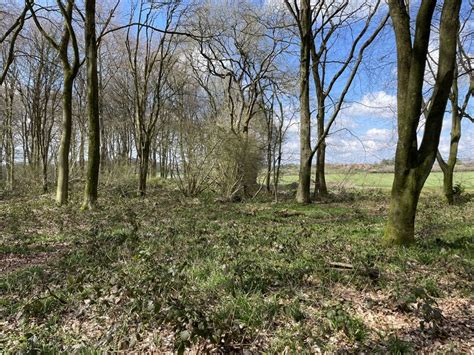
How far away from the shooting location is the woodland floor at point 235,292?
10.2 feet

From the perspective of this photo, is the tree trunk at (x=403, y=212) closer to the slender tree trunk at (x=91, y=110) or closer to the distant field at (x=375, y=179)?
the slender tree trunk at (x=91, y=110)

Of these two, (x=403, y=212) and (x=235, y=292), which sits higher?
(x=403, y=212)

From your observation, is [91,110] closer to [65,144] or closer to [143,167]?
[65,144]

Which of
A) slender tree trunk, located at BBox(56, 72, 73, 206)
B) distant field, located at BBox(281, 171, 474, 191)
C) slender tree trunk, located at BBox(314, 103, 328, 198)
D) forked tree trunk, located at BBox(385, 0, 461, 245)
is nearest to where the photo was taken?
forked tree trunk, located at BBox(385, 0, 461, 245)

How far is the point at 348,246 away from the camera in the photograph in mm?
6625

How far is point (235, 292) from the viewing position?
3.97 meters

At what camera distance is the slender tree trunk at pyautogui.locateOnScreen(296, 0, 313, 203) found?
14672mm

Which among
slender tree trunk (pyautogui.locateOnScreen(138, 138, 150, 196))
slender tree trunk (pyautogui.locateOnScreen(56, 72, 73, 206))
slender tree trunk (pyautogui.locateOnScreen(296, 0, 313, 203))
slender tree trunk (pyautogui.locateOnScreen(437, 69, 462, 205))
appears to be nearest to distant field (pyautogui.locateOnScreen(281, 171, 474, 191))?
slender tree trunk (pyautogui.locateOnScreen(437, 69, 462, 205))

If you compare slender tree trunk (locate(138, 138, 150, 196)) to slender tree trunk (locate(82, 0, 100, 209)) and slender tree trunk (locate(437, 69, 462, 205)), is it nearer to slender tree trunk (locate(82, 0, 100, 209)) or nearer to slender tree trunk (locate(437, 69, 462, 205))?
slender tree trunk (locate(82, 0, 100, 209))

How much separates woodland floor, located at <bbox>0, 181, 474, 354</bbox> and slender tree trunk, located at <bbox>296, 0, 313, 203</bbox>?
22.6 ft

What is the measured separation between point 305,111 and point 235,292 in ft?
38.6

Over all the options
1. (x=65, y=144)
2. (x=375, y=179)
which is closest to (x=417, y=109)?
(x=65, y=144)

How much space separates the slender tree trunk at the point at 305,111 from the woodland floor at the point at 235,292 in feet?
22.6

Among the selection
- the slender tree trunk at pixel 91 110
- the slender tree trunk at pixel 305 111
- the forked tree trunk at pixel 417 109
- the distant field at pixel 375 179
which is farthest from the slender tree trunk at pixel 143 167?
the forked tree trunk at pixel 417 109
